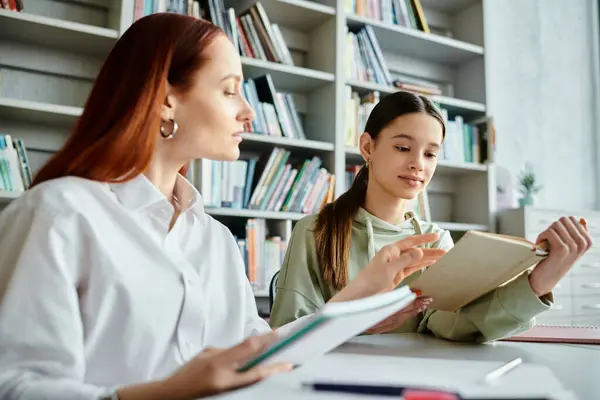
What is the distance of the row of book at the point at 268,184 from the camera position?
2.38 m

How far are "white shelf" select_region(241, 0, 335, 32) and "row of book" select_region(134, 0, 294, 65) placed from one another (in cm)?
7

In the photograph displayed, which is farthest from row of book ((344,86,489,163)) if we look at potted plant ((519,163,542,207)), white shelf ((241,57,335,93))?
potted plant ((519,163,542,207))

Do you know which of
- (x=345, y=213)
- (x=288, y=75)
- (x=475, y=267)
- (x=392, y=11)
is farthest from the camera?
(x=392, y=11)

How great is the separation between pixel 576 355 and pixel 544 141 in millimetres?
3265

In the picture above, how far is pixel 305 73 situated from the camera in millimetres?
2611

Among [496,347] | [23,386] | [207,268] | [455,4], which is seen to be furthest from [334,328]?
[455,4]

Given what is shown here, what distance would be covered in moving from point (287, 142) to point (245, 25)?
23.2 inches

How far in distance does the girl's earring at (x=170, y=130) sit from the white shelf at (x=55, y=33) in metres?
1.49

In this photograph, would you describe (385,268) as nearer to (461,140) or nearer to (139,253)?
(139,253)

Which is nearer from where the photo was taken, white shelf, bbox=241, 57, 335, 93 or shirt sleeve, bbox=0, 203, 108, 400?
shirt sleeve, bbox=0, 203, 108, 400

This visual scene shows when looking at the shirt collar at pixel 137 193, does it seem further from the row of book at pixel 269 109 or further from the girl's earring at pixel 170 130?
the row of book at pixel 269 109

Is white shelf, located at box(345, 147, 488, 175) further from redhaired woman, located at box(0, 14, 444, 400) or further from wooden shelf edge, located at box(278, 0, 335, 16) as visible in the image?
redhaired woman, located at box(0, 14, 444, 400)

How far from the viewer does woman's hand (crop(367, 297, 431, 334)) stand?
1018 mm

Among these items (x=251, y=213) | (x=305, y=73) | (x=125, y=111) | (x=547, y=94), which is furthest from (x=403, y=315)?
(x=547, y=94)
